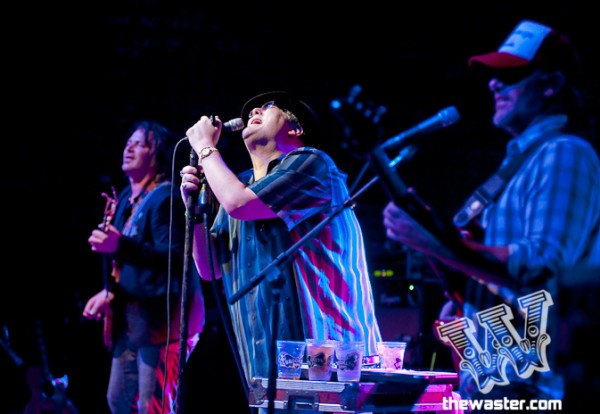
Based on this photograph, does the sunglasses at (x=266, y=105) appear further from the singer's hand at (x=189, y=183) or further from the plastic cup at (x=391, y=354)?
the plastic cup at (x=391, y=354)

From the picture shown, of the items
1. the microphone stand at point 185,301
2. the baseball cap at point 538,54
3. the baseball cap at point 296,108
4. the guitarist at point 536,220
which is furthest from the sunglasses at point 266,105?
the guitarist at point 536,220

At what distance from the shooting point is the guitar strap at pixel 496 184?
1.97 m

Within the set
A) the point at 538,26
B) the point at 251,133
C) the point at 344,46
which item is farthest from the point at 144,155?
the point at 538,26

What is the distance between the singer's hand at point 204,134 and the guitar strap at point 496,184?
1.16m

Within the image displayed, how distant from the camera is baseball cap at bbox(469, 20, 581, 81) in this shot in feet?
6.95

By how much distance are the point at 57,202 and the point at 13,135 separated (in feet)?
1.98

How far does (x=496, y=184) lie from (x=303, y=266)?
98 centimetres

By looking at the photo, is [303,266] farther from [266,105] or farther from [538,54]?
[538,54]

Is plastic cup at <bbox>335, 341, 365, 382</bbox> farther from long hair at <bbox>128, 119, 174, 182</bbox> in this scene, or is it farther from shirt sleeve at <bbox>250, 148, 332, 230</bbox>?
long hair at <bbox>128, 119, 174, 182</bbox>

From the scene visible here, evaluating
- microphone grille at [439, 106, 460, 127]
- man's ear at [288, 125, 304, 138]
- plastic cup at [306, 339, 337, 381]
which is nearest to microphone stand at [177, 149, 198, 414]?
plastic cup at [306, 339, 337, 381]

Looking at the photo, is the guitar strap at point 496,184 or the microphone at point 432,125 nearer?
the guitar strap at point 496,184

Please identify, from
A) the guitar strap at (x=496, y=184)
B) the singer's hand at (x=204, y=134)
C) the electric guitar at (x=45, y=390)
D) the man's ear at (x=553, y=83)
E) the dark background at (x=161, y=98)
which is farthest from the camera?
the dark background at (x=161, y=98)

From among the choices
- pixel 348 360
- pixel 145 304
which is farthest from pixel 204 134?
pixel 145 304

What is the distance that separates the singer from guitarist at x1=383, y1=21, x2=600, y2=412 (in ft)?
2.59
